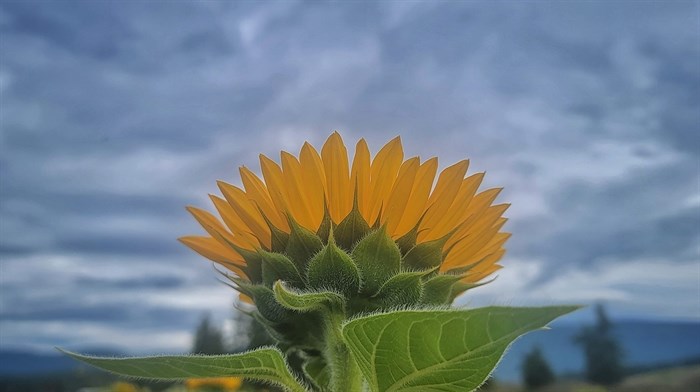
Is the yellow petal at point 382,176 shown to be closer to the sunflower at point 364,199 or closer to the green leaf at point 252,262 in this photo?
the sunflower at point 364,199

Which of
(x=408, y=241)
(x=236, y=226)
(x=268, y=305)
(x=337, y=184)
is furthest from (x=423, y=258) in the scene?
(x=236, y=226)

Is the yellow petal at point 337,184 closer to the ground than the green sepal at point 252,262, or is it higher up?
higher up

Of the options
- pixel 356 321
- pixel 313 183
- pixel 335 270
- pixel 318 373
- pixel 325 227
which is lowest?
pixel 318 373

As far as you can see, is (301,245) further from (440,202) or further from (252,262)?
(440,202)

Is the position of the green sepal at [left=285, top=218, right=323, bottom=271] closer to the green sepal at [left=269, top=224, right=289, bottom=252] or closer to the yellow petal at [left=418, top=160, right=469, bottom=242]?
the green sepal at [left=269, top=224, right=289, bottom=252]

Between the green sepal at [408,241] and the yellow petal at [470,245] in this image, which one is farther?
the yellow petal at [470,245]

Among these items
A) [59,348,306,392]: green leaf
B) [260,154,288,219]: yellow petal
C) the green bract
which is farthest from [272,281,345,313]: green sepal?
[260,154,288,219]: yellow petal

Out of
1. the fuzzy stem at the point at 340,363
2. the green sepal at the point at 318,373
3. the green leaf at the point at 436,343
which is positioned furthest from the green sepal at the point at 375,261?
the green sepal at the point at 318,373
